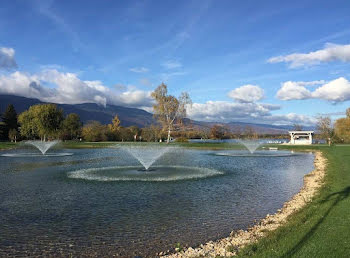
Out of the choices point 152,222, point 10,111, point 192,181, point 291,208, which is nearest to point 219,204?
point 291,208

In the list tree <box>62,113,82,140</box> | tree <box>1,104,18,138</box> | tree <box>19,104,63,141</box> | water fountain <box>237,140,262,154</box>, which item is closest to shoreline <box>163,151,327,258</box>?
water fountain <box>237,140,262,154</box>

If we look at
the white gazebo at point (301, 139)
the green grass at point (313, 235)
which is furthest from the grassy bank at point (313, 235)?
the white gazebo at point (301, 139)

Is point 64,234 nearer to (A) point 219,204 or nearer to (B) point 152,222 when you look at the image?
(B) point 152,222

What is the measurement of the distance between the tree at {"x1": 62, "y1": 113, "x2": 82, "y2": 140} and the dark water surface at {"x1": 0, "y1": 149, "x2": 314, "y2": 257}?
3691 inches

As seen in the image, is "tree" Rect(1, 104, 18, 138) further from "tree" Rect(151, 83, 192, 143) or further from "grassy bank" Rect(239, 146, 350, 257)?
"grassy bank" Rect(239, 146, 350, 257)

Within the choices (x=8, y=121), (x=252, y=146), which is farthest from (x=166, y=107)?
(x=8, y=121)

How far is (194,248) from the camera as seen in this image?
906 cm

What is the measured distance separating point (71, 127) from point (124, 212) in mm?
105956

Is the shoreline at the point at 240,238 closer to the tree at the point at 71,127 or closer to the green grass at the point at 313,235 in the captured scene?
the green grass at the point at 313,235

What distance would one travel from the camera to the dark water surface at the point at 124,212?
952 cm

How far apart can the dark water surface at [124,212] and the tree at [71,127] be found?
93760 millimetres

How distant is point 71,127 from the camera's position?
112 meters

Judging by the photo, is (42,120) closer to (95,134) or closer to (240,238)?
(95,134)

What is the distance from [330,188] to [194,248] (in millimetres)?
11580
